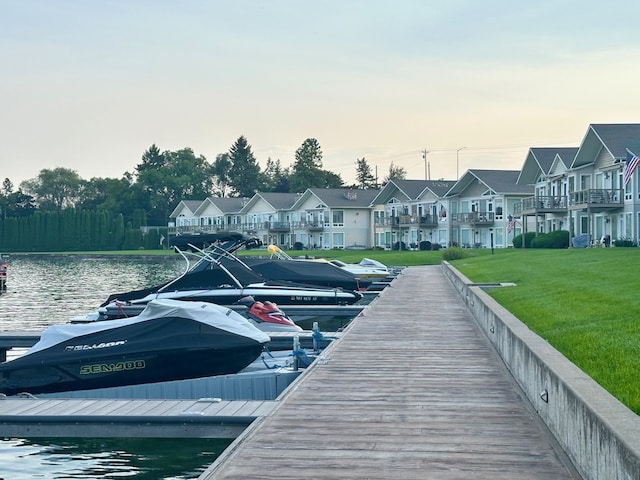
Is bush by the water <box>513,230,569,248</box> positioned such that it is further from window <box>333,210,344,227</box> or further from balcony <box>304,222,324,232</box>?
balcony <box>304,222,324,232</box>

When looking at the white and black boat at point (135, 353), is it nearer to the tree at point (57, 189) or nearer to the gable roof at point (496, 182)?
the gable roof at point (496, 182)

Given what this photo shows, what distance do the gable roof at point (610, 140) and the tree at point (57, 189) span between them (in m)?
129

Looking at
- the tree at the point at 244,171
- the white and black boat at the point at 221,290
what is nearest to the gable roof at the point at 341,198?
the tree at the point at 244,171

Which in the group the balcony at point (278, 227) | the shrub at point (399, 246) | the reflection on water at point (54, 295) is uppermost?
the balcony at point (278, 227)

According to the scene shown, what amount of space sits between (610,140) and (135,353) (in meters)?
46.0

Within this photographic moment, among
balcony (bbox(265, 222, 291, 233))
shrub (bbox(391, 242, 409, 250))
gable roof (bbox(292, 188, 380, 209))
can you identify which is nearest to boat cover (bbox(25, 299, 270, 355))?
shrub (bbox(391, 242, 409, 250))

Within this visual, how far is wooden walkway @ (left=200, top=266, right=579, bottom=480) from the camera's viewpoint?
690 cm

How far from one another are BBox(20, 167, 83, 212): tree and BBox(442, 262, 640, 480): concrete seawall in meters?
166

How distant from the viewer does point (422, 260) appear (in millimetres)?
61750

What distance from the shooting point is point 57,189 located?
556 feet

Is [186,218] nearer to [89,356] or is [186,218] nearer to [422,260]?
[422,260]

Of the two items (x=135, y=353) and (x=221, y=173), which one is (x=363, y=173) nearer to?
(x=221, y=173)

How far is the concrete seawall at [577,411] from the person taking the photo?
5430 mm

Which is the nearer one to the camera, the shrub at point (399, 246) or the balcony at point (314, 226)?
the shrub at point (399, 246)
